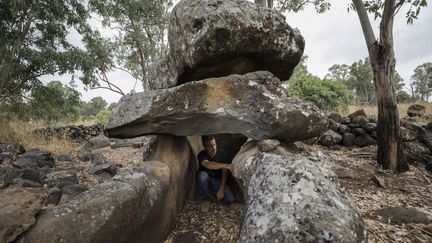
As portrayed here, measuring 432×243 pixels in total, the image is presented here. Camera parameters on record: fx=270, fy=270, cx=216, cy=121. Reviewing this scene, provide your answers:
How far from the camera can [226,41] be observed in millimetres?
2791

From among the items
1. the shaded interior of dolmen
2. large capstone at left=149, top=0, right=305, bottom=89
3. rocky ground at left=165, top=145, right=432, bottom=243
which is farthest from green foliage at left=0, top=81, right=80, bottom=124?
rocky ground at left=165, top=145, right=432, bottom=243

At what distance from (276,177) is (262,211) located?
0.91 ft

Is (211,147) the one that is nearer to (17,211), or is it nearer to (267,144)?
(267,144)

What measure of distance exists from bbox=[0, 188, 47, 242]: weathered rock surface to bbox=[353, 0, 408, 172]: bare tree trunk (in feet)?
16.9

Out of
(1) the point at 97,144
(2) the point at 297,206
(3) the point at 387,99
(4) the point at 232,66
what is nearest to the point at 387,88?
(3) the point at 387,99

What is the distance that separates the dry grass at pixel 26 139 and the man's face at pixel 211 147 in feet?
15.0

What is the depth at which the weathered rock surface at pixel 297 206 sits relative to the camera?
1.44m

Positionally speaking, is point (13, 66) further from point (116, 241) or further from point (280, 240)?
point (280, 240)

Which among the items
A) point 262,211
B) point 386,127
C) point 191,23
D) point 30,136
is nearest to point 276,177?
point 262,211

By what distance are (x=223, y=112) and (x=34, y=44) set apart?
7.47 metres

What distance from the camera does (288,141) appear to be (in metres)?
2.37

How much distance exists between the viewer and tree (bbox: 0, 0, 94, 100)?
6.91m

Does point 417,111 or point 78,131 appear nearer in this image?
point 417,111

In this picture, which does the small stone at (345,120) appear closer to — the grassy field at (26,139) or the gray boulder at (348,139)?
the gray boulder at (348,139)
